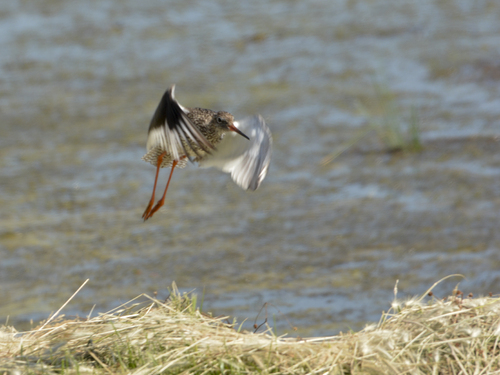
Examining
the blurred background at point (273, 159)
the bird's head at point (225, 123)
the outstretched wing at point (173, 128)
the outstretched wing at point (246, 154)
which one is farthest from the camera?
the blurred background at point (273, 159)

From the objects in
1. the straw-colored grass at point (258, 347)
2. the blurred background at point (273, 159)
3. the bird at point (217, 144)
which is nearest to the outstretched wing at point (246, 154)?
the bird at point (217, 144)

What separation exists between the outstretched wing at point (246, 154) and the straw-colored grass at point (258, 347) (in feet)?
2.80

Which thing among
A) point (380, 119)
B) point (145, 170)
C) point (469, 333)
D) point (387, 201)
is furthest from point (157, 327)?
point (380, 119)

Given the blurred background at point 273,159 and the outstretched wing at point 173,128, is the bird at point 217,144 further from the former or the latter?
the blurred background at point 273,159

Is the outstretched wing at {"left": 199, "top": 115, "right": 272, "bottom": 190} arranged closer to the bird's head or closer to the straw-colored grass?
the bird's head

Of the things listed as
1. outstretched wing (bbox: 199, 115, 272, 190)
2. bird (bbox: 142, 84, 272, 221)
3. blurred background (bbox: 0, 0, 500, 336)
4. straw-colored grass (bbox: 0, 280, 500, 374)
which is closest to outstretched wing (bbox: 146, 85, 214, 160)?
bird (bbox: 142, 84, 272, 221)

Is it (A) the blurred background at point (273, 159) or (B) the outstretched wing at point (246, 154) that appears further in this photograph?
(A) the blurred background at point (273, 159)

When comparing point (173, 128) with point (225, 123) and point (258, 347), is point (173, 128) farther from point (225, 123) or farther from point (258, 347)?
point (258, 347)

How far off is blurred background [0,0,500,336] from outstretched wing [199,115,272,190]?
1.05 metres

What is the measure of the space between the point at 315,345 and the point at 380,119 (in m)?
5.08

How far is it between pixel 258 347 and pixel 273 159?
4.30 meters

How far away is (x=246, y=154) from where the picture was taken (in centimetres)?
395

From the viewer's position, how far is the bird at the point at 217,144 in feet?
11.6

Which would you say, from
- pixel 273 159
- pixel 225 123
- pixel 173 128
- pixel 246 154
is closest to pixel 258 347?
pixel 173 128
